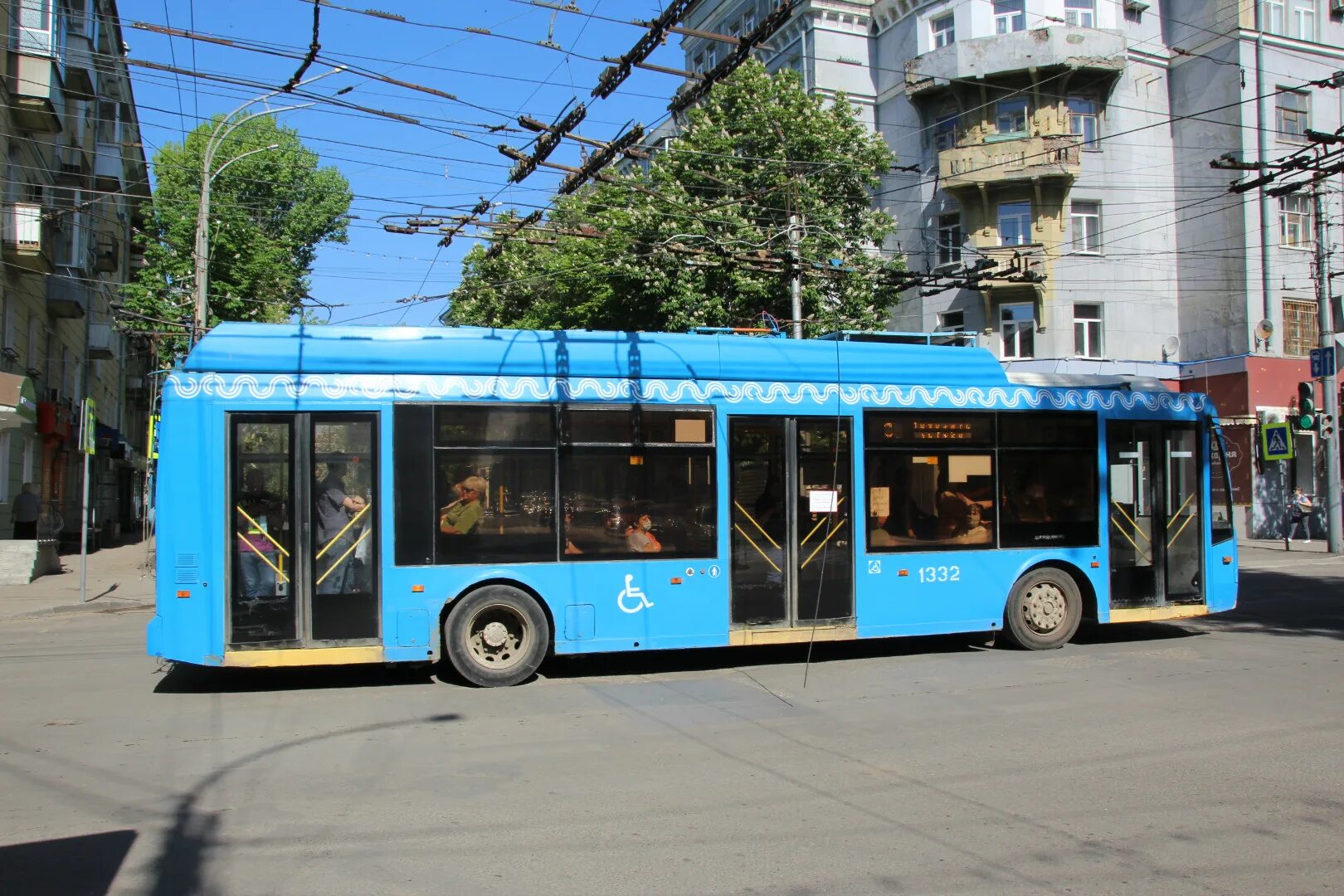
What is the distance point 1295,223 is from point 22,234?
33.3 metres

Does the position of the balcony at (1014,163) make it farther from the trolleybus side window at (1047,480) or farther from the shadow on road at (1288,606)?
the trolleybus side window at (1047,480)

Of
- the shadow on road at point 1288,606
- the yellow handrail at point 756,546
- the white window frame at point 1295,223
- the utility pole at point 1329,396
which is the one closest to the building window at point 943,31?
the white window frame at point 1295,223

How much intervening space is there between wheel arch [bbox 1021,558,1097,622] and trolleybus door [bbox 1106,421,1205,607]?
0.24m

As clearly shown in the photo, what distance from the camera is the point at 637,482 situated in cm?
982

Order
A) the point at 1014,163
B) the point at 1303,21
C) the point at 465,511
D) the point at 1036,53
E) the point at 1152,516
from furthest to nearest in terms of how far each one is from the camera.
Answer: the point at 1303,21, the point at 1014,163, the point at 1036,53, the point at 1152,516, the point at 465,511

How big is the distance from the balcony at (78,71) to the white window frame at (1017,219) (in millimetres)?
24655

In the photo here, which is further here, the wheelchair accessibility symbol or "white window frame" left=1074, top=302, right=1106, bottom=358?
"white window frame" left=1074, top=302, right=1106, bottom=358

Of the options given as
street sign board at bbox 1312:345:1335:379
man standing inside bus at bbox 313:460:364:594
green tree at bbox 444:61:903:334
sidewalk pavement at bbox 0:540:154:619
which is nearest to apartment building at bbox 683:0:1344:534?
street sign board at bbox 1312:345:1335:379

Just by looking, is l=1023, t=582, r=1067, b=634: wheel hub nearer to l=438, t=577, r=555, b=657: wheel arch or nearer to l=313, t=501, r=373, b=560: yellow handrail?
l=438, t=577, r=555, b=657: wheel arch

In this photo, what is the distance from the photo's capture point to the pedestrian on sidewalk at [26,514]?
21625mm

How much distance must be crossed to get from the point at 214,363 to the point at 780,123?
19.8 m

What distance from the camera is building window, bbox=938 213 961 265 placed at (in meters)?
32.0

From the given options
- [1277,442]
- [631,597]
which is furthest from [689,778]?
[1277,442]

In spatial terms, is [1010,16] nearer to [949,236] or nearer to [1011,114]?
[1011,114]
